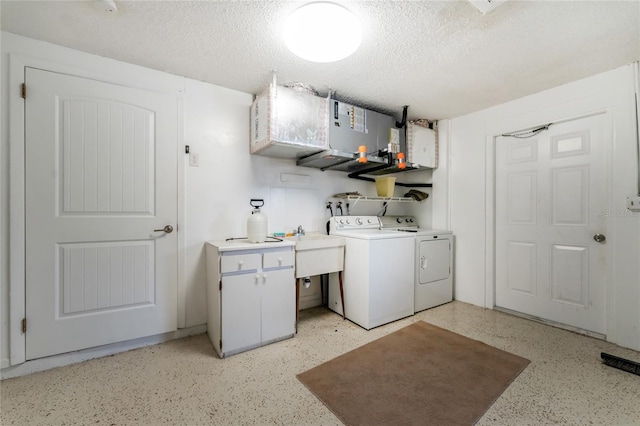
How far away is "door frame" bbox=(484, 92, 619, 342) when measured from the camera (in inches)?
86.4

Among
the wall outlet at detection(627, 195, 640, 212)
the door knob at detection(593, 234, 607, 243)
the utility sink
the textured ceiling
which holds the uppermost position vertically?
the textured ceiling

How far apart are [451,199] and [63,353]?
4.03 metres

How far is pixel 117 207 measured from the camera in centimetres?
206

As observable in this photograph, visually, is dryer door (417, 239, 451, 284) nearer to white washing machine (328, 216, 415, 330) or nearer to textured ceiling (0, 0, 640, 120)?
white washing machine (328, 216, 415, 330)

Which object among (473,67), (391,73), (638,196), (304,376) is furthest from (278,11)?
(638,196)

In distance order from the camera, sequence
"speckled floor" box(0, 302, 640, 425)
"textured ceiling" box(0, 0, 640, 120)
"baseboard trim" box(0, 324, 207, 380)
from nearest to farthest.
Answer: "speckled floor" box(0, 302, 640, 425)
"textured ceiling" box(0, 0, 640, 120)
"baseboard trim" box(0, 324, 207, 380)

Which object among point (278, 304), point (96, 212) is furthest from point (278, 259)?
point (96, 212)

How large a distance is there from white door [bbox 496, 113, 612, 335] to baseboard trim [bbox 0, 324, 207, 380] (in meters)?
3.36

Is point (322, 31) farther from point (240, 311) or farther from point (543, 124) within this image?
point (543, 124)

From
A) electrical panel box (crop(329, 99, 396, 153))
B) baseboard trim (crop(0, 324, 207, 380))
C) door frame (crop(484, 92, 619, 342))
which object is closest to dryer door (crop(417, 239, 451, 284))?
door frame (crop(484, 92, 619, 342))

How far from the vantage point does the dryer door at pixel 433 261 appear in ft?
9.46

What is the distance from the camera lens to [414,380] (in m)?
1.72

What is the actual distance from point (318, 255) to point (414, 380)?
1.25 metres

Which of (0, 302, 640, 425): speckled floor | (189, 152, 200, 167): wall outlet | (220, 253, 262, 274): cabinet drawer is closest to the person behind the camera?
(0, 302, 640, 425): speckled floor
